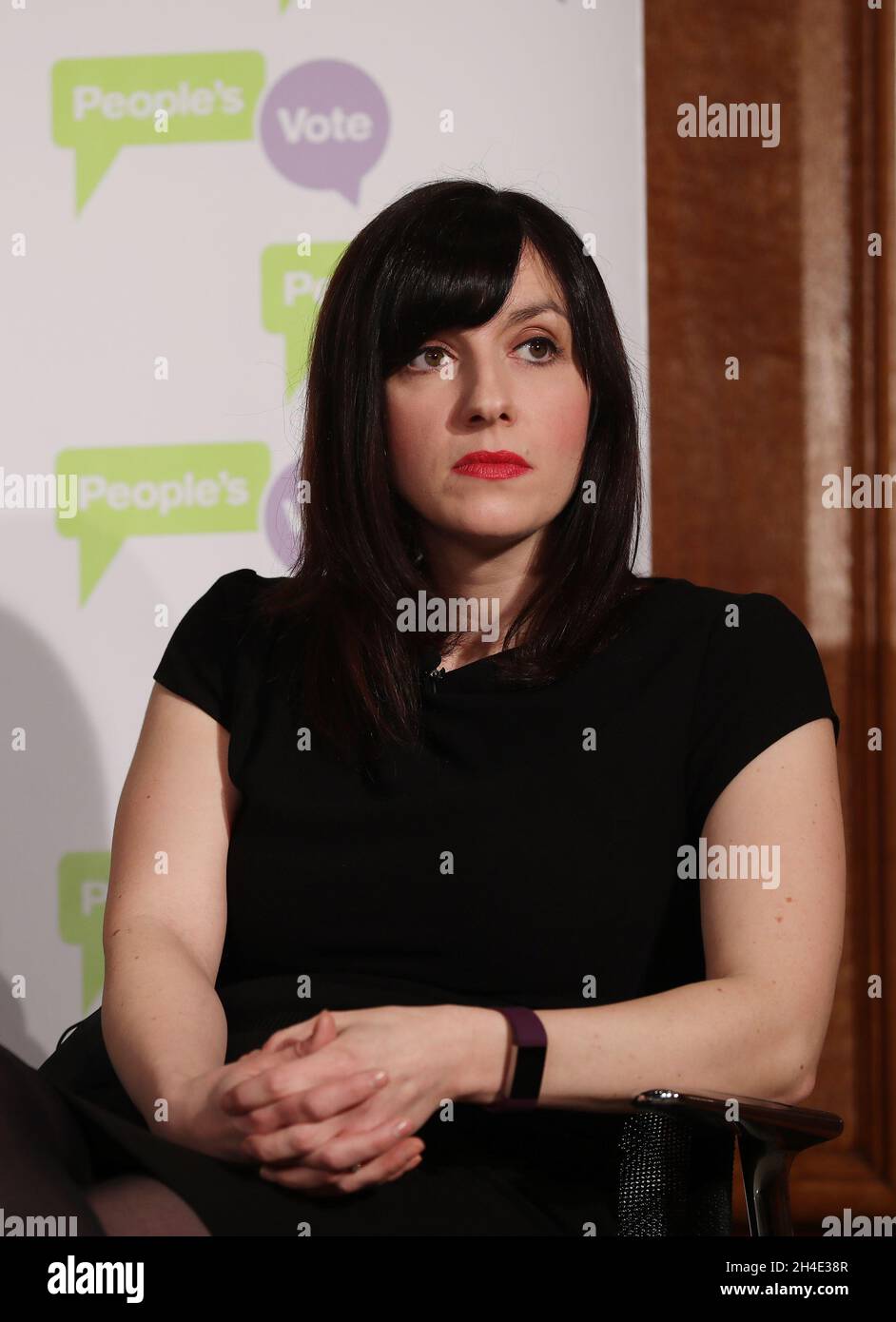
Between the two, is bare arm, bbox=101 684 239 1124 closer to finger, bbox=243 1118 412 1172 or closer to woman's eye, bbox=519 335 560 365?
finger, bbox=243 1118 412 1172

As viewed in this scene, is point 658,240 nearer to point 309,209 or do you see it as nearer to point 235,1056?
point 309,209

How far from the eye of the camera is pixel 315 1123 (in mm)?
1012

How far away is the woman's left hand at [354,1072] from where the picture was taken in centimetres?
101

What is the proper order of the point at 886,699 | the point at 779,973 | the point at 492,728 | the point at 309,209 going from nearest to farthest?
the point at 779,973 < the point at 492,728 < the point at 886,699 < the point at 309,209

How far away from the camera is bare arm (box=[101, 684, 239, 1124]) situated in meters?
1.21

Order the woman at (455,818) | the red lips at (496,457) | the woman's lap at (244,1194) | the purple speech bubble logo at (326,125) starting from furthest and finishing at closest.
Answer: the purple speech bubble logo at (326,125)
the red lips at (496,457)
the woman at (455,818)
the woman's lap at (244,1194)

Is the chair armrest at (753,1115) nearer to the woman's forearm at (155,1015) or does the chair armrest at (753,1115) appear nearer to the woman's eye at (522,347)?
the woman's forearm at (155,1015)

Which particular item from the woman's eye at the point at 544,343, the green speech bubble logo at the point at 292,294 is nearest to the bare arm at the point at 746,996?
the woman's eye at the point at 544,343

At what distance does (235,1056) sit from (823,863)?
543 millimetres

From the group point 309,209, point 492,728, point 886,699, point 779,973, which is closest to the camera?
point 779,973

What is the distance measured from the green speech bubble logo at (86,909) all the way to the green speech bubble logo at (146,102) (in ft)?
3.57

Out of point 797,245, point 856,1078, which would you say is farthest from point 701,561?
point 856,1078

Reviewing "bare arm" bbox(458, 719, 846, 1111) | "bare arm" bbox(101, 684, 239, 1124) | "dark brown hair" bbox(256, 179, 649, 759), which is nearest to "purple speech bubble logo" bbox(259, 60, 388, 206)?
"dark brown hair" bbox(256, 179, 649, 759)

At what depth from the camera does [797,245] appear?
83.0 inches
